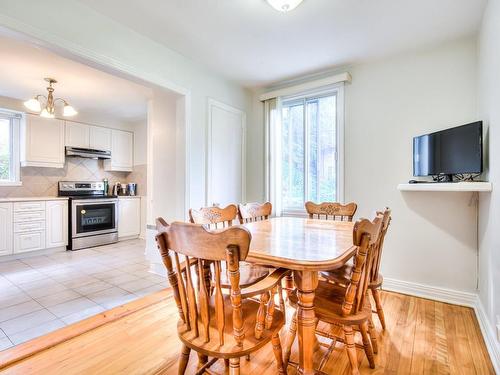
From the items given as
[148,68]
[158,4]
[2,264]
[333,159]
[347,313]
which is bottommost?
[2,264]

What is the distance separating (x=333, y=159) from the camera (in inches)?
123

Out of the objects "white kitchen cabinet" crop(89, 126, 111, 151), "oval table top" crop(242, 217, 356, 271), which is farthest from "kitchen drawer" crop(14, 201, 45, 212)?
"oval table top" crop(242, 217, 356, 271)

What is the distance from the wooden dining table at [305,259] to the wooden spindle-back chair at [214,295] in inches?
5.4

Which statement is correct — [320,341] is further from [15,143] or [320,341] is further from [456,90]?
[15,143]

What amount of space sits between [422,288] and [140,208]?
4.92 m

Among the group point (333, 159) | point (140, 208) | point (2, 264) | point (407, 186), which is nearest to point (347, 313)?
point (407, 186)

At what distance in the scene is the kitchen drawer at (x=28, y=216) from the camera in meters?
3.87

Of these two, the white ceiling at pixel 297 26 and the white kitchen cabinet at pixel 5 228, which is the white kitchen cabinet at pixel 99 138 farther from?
the white ceiling at pixel 297 26

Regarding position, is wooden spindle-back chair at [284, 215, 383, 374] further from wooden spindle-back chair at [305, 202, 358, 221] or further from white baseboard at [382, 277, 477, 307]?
white baseboard at [382, 277, 477, 307]

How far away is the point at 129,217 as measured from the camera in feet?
17.3

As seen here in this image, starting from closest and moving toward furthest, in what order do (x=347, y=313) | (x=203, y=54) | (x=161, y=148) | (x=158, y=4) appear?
1. (x=347, y=313)
2. (x=158, y=4)
3. (x=203, y=54)
4. (x=161, y=148)

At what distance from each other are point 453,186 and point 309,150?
1.55 m

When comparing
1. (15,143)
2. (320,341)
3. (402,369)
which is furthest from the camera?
(15,143)

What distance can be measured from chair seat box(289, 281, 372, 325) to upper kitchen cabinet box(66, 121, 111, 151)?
488 cm
